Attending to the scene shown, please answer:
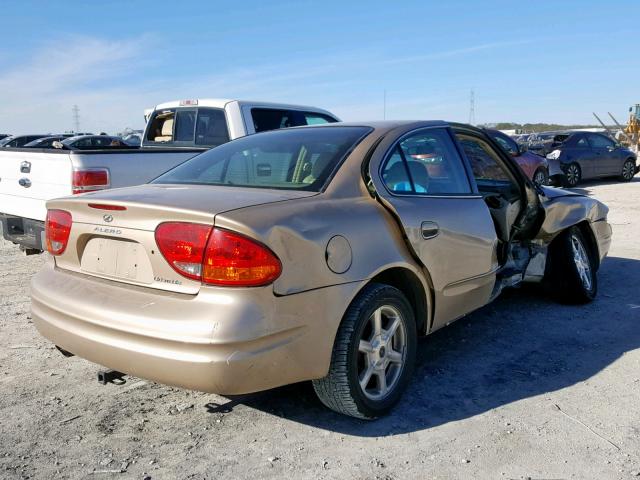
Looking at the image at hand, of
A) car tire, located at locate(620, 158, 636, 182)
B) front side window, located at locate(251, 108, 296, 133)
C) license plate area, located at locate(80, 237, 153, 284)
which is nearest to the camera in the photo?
license plate area, located at locate(80, 237, 153, 284)

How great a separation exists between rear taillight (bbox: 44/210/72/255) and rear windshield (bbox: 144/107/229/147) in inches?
173

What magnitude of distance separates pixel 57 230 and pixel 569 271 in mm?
4026

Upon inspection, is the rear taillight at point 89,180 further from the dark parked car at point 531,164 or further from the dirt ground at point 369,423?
the dark parked car at point 531,164

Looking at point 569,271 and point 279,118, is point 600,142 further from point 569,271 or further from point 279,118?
point 569,271

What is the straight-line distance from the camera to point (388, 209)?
3.44 m

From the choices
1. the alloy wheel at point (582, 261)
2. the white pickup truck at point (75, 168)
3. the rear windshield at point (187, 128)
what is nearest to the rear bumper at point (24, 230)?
the white pickup truck at point (75, 168)

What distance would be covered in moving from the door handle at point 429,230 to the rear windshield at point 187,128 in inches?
179

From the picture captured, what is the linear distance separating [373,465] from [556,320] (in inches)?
109

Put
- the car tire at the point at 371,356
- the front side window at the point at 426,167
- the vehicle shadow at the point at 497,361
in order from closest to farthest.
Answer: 1. the car tire at the point at 371,356
2. the vehicle shadow at the point at 497,361
3. the front side window at the point at 426,167

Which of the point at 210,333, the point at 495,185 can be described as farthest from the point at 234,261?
the point at 495,185

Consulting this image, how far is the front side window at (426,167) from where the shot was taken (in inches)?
A: 145

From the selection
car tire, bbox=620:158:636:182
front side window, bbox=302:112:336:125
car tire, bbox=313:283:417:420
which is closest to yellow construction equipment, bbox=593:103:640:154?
car tire, bbox=620:158:636:182

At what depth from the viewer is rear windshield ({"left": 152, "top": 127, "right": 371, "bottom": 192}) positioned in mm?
3438

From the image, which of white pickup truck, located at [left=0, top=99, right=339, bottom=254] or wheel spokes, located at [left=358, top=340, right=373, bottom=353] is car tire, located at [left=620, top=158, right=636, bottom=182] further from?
wheel spokes, located at [left=358, top=340, right=373, bottom=353]
